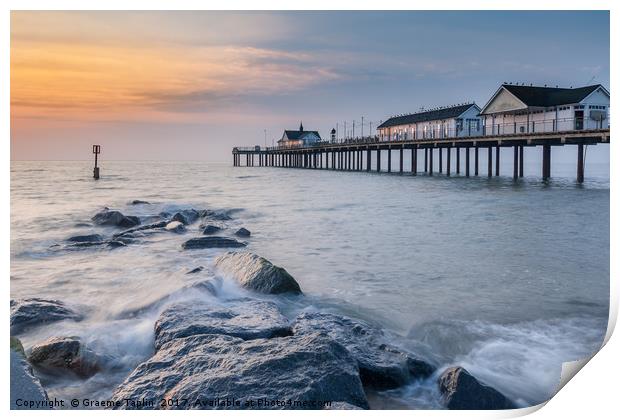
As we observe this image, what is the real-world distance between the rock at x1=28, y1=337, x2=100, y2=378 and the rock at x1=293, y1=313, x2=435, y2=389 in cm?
146

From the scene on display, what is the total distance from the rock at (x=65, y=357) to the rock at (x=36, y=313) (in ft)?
2.65

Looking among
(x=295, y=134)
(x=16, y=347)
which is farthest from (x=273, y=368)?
(x=295, y=134)

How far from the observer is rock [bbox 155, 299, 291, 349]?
379cm

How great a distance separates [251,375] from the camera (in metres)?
3.08

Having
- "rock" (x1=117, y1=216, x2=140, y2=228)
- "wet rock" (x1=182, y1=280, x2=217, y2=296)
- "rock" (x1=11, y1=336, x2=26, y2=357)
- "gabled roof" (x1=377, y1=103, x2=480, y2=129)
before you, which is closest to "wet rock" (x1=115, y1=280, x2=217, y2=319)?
"wet rock" (x1=182, y1=280, x2=217, y2=296)

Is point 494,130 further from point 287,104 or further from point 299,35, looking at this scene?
point 299,35

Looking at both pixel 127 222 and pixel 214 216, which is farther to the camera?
pixel 214 216

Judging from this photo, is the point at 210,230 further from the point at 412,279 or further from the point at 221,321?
the point at 221,321

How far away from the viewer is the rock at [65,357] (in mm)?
3607

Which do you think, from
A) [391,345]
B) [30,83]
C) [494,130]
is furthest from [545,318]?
[494,130]

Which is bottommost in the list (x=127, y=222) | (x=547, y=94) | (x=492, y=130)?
(x=127, y=222)

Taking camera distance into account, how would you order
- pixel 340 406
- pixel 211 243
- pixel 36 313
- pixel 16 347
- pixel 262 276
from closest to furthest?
pixel 340 406 < pixel 16 347 < pixel 36 313 < pixel 262 276 < pixel 211 243

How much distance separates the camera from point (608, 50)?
192 inches

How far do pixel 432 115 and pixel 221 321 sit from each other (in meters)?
30.0
